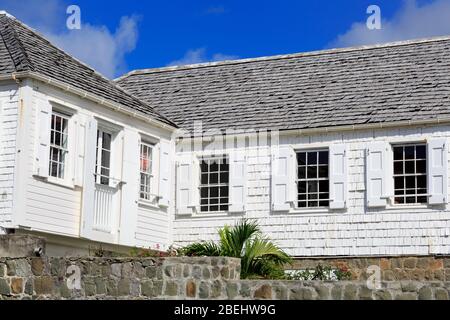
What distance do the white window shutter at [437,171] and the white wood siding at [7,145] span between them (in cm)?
884

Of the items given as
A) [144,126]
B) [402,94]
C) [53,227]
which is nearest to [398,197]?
[402,94]

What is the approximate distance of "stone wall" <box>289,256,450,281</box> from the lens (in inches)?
784

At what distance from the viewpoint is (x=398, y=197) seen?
20719mm

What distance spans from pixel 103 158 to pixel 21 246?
419 cm

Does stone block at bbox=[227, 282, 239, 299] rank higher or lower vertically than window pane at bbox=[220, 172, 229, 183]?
lower

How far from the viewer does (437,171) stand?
2023 centimetres

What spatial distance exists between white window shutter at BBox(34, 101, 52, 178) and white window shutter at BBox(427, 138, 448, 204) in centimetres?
818

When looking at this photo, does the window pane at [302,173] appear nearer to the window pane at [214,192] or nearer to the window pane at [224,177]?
the window pane at [224,177]

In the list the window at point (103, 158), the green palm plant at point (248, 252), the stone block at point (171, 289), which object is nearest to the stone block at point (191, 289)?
the stone block at point (171, 289)

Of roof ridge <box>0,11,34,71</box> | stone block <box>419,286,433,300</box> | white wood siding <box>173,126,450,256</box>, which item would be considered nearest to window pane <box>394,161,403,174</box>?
white wood siding <box>173,126,450,256</box>

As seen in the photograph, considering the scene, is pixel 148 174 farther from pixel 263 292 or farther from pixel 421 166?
pixel 263 292

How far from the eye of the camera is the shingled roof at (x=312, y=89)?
21531mm

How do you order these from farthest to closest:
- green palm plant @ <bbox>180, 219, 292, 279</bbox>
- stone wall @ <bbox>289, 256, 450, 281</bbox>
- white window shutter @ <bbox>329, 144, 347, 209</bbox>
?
1. white window shutter @ <bbox>329, 144, 347, 209</bbox>
2. stone wall @ <bbox>289, 256, 450, 281</bbox>
3. green palm plant @ <bbox>180, 219, 292, 279</bbox>

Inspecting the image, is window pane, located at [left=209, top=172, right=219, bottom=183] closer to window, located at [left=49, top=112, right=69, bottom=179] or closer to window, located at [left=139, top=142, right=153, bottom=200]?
window, located at [left=139, top=142, right=153, bottom=200]
